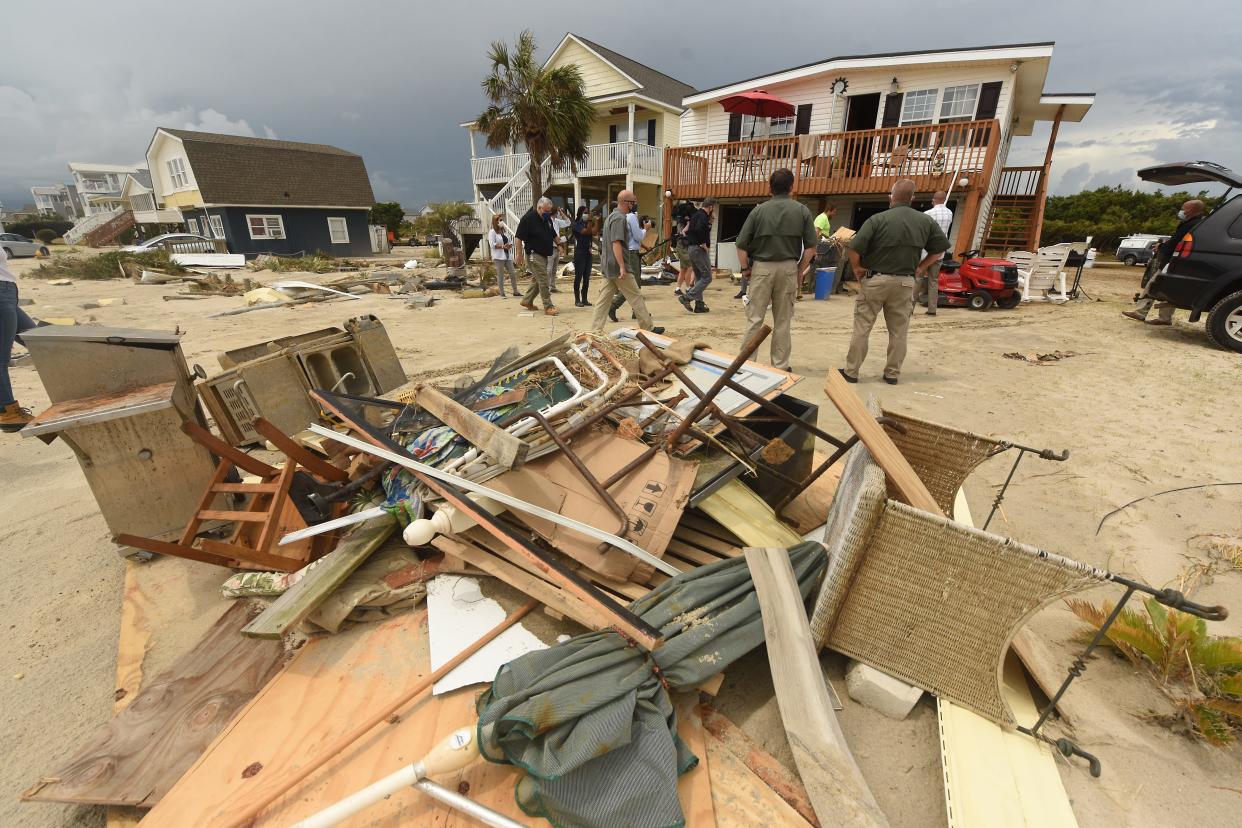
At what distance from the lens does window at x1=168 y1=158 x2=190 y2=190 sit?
23766 millimetres

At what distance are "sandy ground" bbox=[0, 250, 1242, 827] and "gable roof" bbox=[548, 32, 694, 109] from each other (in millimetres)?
15321

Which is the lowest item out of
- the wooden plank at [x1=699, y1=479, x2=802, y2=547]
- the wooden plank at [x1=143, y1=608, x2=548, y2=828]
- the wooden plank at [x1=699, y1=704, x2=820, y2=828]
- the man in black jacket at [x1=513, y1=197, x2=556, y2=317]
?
the wooden plank at [x1=699, y1=704, x2=820, y2=828]

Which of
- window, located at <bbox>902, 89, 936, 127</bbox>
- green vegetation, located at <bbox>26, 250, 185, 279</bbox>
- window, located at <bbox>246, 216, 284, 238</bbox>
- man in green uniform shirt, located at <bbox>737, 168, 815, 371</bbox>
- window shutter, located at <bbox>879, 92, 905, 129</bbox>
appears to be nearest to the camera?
man in green uniform shirt, located at <bbox>737, 168, 815, 371</bbox>

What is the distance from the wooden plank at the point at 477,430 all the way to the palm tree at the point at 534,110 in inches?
518

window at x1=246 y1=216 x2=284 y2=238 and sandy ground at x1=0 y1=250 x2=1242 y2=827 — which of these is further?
window at x1=246 y1=216 x2=284 y2=238

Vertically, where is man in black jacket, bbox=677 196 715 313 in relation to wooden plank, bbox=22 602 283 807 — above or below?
above

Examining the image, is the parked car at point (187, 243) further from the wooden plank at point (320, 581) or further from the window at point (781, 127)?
the wooden plank at point (320, 581)

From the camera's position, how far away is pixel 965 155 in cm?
1060

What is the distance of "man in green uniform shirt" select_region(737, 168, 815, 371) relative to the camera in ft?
15.6

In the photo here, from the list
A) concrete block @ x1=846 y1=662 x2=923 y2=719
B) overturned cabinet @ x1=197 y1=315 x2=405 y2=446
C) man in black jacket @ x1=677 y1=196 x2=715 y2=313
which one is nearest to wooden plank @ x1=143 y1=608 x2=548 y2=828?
concrete block @ x1=846 y1=662 x2=923 y2=719

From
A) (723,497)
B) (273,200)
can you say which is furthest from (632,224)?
(273,200)

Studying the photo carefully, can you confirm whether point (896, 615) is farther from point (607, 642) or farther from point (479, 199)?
point (479, 199)

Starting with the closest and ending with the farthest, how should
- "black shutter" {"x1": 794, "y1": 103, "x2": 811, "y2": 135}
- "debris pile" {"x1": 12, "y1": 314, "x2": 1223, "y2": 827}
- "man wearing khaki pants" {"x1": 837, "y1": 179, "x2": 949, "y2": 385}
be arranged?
"debris pile" {"x1": 12, "y1": 314, "x2": 1223, "y2": 827}
"man wearing khaki pants" {"x1": 837, "y1": 179, "x2": 949, "y2": 385}
"black shutter" {"x1": 794, "y1": 103, "x2": 811, "y2": 135}

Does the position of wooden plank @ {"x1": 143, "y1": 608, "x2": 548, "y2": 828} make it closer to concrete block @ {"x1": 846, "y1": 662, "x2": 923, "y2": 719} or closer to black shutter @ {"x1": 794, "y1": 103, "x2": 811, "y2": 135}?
concrete block @ {"x1": 846, "y1": 662, "x2": 923, "y2": 719}
